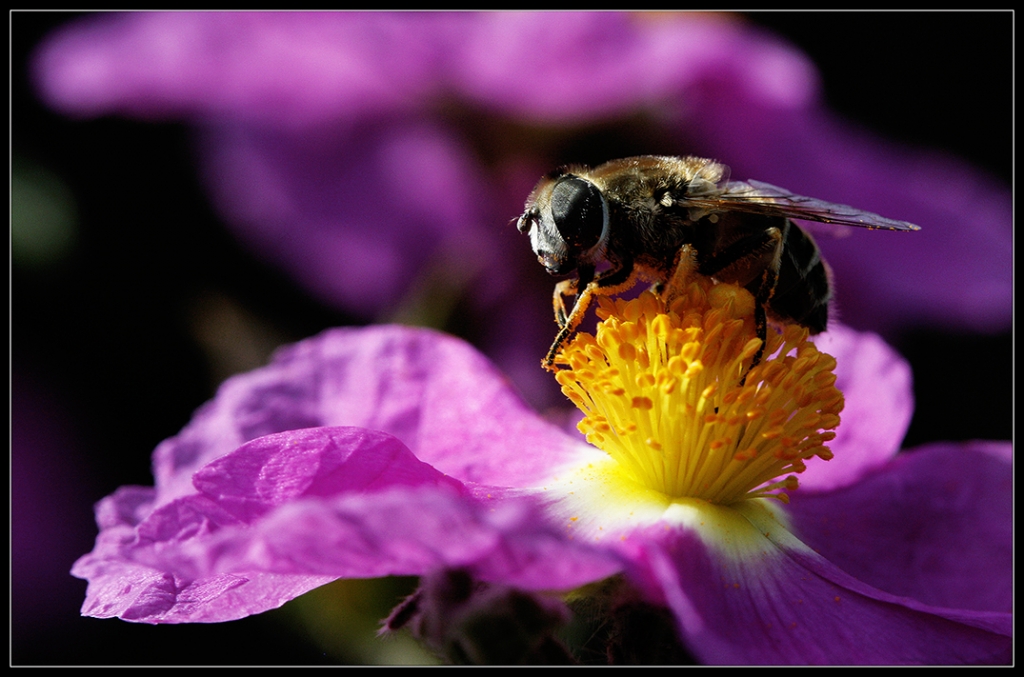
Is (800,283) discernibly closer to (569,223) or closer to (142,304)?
(569,223)

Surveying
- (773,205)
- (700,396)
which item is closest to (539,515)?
(700,396)

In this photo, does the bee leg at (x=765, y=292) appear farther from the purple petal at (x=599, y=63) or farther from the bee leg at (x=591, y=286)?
the purple petal at (x=599, y=63)

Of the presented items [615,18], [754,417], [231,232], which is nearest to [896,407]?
[754,417]

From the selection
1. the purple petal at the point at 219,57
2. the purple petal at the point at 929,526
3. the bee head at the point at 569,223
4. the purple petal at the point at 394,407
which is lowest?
the purple petal at the point at 929,526

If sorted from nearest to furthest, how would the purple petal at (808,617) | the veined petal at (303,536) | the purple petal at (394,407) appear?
the veined petal at (303,536)
the purple petal at (808,617)
the purple petal at (394,407)

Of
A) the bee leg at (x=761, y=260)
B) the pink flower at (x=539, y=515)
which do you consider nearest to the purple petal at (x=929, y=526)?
the pink flower at (x=539, y=515)

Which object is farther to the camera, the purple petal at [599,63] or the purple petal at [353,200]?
→ the purple petal at [353,200]

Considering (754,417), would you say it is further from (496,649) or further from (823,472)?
(496,649)
